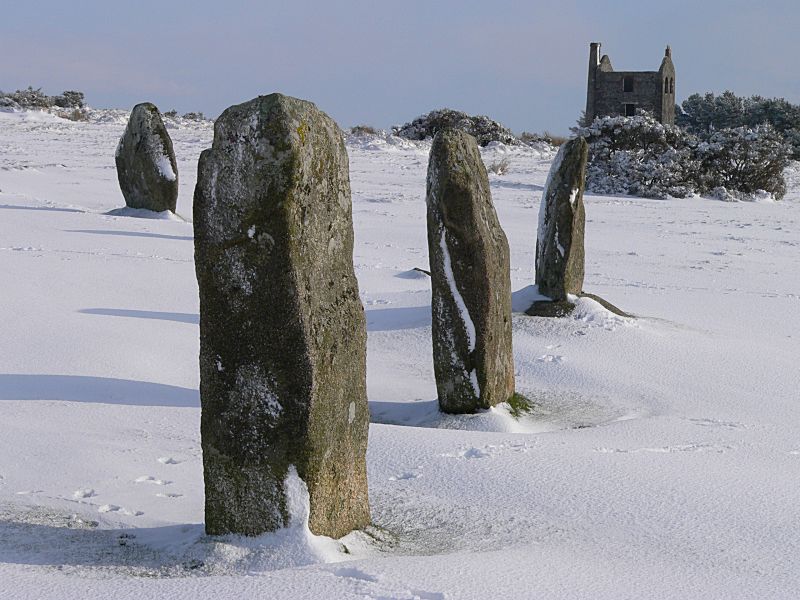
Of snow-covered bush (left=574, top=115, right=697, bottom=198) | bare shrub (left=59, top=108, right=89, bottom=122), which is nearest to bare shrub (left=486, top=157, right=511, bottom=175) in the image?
snow-covered bush (left=574, top=115, right=697, bottom=198)

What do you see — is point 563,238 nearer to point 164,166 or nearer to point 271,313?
point 271,313

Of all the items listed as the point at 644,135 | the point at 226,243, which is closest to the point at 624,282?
the point at 226,243

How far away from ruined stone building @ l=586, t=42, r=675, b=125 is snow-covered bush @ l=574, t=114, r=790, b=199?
21227 mm

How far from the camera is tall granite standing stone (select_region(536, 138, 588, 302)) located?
30.4ft

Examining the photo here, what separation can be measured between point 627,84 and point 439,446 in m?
41.9

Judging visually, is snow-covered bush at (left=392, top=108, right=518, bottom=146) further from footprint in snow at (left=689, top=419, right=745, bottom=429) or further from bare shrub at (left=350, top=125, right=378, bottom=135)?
footprint in snow at (left=689, top=419, right=745, bottom=429)

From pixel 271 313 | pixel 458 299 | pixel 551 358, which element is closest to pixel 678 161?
pixel 551 358

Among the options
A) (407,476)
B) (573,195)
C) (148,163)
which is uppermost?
(148,163)

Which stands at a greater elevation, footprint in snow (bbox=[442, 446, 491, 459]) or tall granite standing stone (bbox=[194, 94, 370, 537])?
tall granite standing stone (bbox=[194, 94, 370, 537])

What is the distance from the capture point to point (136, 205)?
15539mm

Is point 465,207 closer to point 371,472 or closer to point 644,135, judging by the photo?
point 371,472

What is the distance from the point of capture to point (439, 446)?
5.50 meters

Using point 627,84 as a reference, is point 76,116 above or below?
below

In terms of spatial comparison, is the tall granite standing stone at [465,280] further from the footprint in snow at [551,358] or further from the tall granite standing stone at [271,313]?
the tall granite standing stone at [271,313]
